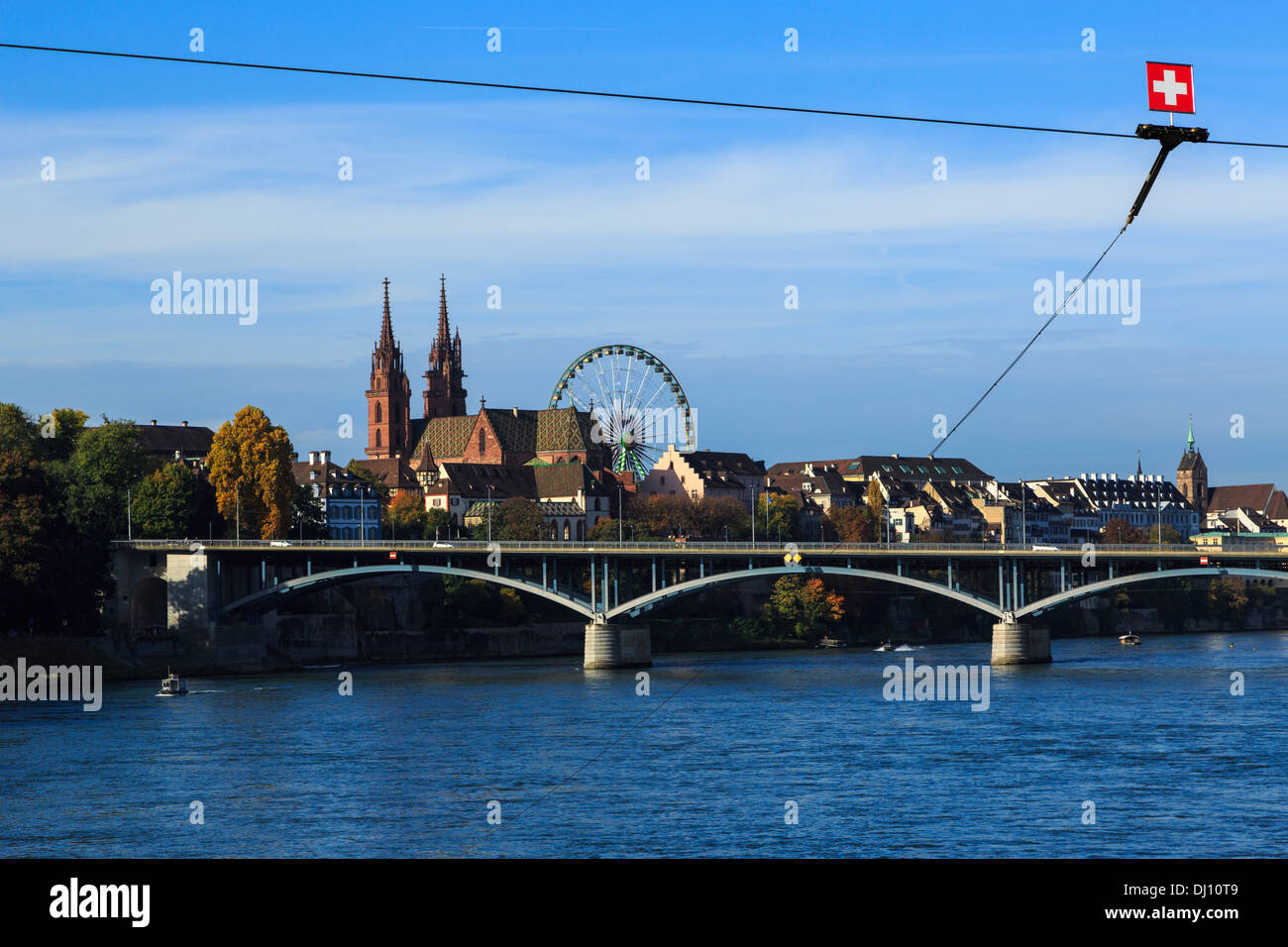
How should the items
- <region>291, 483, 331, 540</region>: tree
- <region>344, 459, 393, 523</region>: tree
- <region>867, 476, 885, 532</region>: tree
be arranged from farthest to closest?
1. <region>867, 476, 885, 532</region>: tree
2. <region>344, 459, 393, 523</region>: tree
3. <region>291, 483, 331, 540</region>: tree

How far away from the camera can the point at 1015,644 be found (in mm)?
81125

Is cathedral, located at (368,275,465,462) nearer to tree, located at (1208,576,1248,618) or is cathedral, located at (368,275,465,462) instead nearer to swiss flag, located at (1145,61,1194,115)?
tree, located at (1208,576,1248,618)

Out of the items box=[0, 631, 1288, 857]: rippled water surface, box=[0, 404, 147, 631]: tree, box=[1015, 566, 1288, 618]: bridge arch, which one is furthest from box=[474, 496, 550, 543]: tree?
box=[1015, 566, 1288, 618]: bridge arch

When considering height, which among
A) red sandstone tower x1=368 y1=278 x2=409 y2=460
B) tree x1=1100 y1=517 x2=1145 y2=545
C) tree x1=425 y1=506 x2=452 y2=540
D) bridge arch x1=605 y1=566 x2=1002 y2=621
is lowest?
bridge arch x1=605 y1=566 x2=1002 y2=621

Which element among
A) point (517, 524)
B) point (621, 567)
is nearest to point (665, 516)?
point (517, 524)

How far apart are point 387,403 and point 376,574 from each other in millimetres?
106700

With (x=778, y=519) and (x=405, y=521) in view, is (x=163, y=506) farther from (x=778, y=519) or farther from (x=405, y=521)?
(x=778, y=519)

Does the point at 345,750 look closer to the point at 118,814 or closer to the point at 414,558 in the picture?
the point at 118,814

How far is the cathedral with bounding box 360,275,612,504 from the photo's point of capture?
563 ft

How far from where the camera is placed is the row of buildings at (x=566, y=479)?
14775 cm

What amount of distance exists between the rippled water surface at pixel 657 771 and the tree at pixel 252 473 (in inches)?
1082

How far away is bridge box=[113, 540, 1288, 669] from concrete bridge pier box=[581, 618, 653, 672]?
0.07m

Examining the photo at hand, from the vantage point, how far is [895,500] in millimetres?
179000
